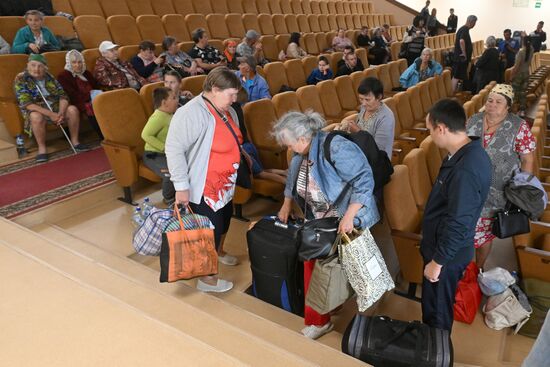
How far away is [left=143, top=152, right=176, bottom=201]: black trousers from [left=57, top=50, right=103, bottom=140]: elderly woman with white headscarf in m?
1.19

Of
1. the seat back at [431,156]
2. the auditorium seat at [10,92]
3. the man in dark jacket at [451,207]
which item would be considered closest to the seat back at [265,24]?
the auditorium seat at [10,92]

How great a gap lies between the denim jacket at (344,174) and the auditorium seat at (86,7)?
4550 mm

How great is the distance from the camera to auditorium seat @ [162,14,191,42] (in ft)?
17.8

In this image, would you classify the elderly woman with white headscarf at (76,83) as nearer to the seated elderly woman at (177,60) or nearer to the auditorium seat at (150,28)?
the seated elderly woman at (177,60)

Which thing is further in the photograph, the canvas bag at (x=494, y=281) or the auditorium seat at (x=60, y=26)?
the auditorium seat at (x=60, y=26)

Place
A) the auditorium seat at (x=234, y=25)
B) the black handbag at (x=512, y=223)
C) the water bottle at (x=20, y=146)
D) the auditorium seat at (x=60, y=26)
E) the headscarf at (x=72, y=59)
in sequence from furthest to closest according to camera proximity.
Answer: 1. the auditorium seat at (x=234, y=25)
2. the auditorium seat at (x=60, y=26)
3. the headscarf at (x=72, y=59)
4. the water bottle at (x=20, y=146)
5. the black handbag at (x=512, y=223)

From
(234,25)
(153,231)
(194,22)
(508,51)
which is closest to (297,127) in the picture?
(153,231)

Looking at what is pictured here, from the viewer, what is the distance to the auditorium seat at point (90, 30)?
448 cm

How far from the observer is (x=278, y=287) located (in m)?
1.93

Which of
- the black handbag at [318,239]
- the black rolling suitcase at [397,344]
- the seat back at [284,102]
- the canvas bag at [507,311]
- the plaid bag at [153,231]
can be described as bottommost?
the canvas bag at [507,311]

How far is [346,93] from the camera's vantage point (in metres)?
4.37

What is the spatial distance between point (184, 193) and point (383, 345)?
1023 millimetres

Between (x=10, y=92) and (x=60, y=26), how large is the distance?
52.5 inches

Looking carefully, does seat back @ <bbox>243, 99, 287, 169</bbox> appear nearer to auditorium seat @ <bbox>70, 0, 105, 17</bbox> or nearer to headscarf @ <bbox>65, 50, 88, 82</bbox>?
headscarf @ <bbox>65, 50, 88, 82</bbox>
